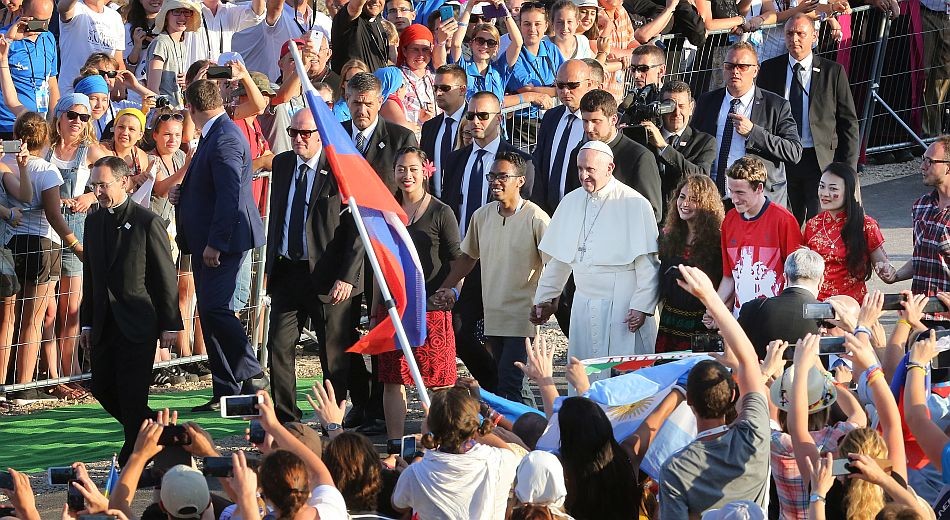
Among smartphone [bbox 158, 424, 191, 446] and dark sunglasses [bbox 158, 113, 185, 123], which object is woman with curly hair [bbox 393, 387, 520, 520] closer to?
smartphone [bbox 158, 424, 191, 446]

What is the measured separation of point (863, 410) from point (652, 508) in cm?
93

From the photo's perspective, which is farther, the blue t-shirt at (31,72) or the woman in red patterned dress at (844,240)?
the blue t-shirt at (31,72)

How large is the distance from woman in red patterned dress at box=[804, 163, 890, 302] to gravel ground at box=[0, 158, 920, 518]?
2373 millimetres

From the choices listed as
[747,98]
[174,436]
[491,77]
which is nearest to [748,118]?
[747,98]

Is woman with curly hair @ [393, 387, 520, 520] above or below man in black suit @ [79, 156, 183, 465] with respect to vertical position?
below

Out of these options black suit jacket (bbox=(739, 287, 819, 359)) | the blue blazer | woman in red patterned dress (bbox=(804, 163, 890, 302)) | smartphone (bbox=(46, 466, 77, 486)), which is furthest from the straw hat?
smartphone (bbox=(46, 466, 77, 486))

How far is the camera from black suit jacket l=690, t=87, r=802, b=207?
10.9 meters

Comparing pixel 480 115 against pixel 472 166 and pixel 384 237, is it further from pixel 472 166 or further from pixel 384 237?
pixel 384 237

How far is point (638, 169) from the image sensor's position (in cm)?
1018

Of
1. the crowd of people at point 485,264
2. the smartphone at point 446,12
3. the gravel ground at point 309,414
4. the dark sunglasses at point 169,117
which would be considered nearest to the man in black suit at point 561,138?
the crowd of people at point 485,264

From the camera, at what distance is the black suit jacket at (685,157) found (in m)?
10.6

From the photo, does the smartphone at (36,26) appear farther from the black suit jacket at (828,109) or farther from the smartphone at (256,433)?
the smartphone at (256,433)

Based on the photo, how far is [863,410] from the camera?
21.9 feet

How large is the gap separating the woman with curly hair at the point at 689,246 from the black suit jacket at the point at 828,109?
2537 millimetres
